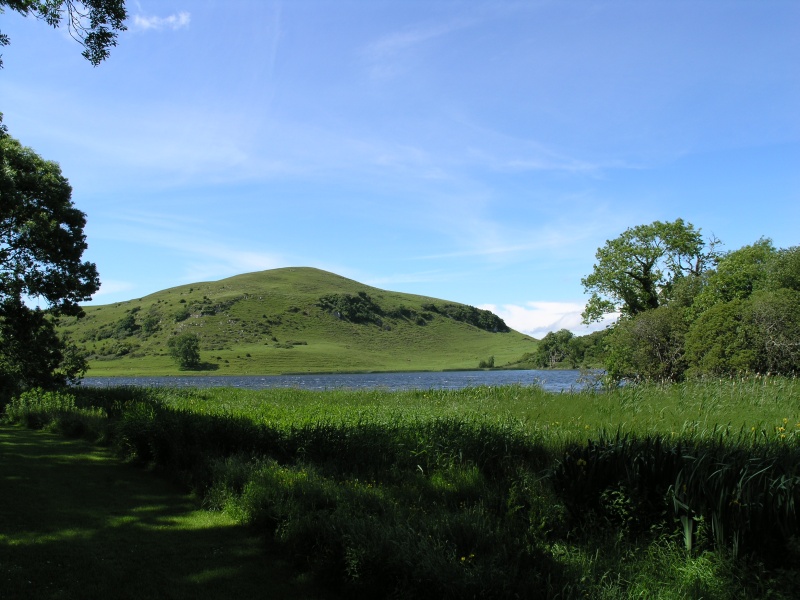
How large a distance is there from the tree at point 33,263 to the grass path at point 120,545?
18.0 m

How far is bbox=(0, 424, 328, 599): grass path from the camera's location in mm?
6117

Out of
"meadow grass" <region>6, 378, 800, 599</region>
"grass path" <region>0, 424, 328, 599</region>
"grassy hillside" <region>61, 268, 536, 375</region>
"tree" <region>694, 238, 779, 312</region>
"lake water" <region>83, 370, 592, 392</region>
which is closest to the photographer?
"meadow grass" <region>6, 378, 800, 599</region>

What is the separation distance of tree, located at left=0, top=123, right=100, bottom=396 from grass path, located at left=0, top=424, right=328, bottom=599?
18038 millimetres

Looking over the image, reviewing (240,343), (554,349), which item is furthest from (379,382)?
(240,343)

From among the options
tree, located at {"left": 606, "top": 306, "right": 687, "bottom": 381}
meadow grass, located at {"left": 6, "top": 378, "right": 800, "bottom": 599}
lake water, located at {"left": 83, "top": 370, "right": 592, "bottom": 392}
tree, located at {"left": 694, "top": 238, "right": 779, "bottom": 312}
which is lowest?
lake water, located at {"left": 83, "top": 370, "right": 592, "bottom": 392}

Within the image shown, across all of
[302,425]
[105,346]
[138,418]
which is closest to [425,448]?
[302,425]

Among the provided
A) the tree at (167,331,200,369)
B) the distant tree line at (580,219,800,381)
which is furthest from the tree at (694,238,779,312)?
the tree at (167,331,200,369)

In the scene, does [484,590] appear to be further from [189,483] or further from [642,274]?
[642,274]

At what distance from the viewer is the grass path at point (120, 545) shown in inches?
241

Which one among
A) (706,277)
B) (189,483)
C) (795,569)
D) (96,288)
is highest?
(706,277)

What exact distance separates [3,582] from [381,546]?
14.2 ft

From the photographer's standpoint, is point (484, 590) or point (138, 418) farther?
point (138, 418)

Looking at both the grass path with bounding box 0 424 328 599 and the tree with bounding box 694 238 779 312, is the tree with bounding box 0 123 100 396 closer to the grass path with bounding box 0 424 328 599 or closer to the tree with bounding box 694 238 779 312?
the grass path with bounding box 0 424 328 599

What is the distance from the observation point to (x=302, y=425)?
1302 cm
